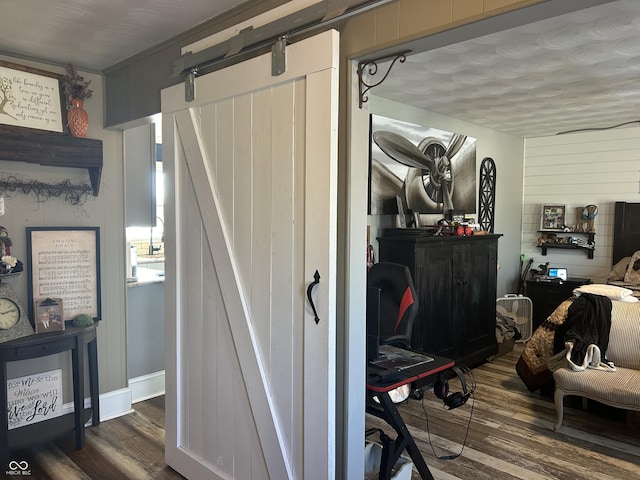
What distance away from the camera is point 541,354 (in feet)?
12.2

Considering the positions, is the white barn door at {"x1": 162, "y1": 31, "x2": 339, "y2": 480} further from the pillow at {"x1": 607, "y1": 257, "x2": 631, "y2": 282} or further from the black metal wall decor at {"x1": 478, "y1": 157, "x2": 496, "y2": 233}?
the pillow at {"x1": 607, "y1": 257, "x2": 631, "y2": 282}

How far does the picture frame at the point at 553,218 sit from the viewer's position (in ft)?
18.5

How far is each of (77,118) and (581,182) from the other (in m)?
5.27

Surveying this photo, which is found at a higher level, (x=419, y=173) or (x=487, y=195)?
(x=419, y=173)

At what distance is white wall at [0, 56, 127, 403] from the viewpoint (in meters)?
2.88

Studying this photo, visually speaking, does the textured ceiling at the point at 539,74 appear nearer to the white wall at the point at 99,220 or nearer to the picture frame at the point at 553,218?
the picture frame at the point at 553,218

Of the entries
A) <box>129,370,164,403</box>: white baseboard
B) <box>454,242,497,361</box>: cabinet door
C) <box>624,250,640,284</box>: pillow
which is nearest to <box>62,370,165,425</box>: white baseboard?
Answer: <box>129,370,164,403</box>: white baseboard

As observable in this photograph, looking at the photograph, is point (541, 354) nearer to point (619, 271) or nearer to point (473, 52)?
point (619, 271)

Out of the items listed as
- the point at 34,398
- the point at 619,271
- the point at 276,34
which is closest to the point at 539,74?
the point at 276,34

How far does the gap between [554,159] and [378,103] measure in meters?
2.99

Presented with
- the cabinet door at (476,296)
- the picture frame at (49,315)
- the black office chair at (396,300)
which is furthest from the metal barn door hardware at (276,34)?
the cabinet door at (476,296)

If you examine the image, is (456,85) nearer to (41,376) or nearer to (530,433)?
(530,433)

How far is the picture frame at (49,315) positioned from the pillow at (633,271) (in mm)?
5123

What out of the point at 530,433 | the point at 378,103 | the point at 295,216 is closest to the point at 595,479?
the point at 530,433
